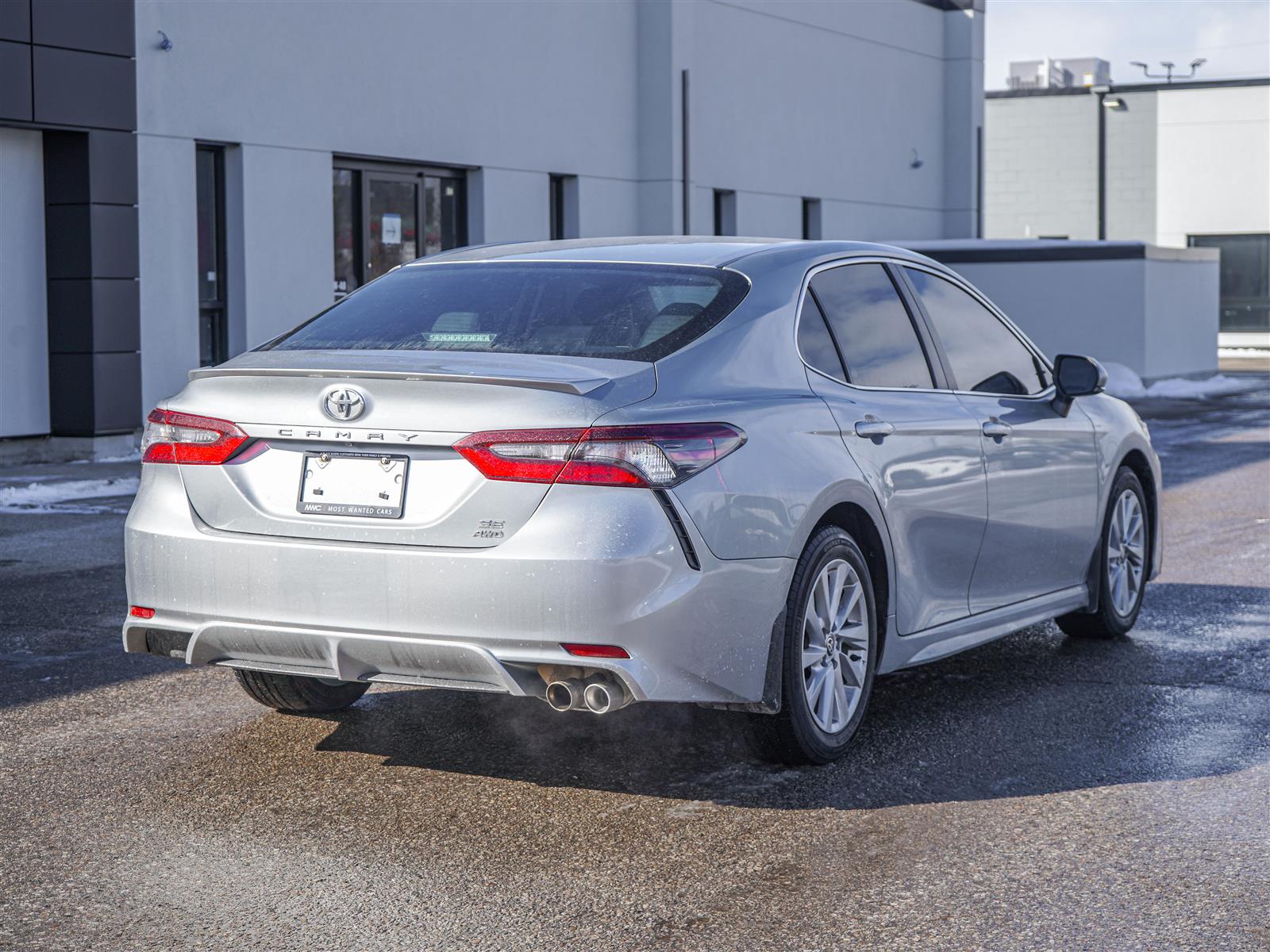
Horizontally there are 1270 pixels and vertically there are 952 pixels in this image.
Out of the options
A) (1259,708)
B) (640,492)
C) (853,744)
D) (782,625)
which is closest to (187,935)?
(640,492)

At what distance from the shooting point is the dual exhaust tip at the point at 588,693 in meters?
4.60

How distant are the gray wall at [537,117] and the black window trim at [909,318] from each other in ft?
38.4

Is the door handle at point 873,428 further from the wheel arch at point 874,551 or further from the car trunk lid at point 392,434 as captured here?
the car trunk lid at point 392,434

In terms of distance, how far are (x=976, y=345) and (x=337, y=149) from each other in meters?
13.2

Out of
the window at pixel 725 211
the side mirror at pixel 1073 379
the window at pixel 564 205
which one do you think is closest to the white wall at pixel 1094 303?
the window at pixel 725 211

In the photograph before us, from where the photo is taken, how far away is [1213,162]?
1962 inches

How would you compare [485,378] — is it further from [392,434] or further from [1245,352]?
[1245,352]

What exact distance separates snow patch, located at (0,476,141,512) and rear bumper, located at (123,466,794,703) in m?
7.88

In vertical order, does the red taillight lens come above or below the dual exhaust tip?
above

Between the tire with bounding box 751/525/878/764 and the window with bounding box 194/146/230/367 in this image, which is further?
the window with bounding box 194/146/230/367

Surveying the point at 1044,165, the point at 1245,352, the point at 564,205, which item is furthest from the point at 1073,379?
the point at 1044,165

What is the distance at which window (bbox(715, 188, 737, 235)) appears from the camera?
26.1 meters

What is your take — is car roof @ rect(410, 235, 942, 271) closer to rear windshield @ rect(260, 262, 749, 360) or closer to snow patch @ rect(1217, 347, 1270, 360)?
rear windshield @ rect(260, 262, 749, 360)

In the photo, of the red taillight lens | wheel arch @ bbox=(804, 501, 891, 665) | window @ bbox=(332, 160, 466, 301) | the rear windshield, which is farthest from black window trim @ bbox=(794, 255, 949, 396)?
window @ bbox=(332, 160, 466, 301)
